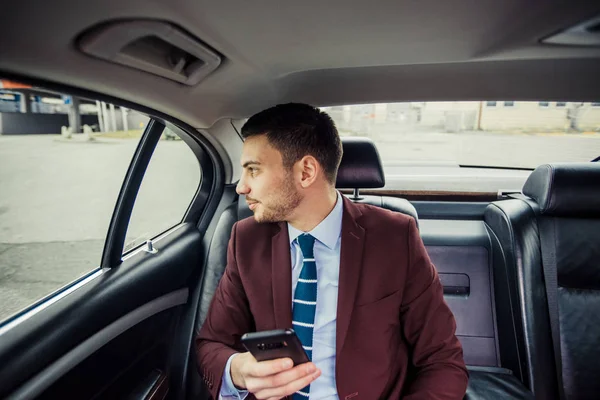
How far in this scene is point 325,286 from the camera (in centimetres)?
138

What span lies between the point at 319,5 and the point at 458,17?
1.44 ft

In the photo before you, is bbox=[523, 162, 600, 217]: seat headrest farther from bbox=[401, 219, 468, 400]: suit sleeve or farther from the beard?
the beard

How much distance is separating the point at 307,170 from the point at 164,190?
5.00 ft

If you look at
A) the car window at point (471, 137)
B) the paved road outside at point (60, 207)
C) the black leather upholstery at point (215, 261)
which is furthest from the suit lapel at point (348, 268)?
the paved road outside at point (60, 207)

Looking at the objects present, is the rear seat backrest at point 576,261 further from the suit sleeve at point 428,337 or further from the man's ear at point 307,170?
the man's ear at point 307,170

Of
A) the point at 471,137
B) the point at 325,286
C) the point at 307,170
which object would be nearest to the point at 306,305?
the point at 325,286

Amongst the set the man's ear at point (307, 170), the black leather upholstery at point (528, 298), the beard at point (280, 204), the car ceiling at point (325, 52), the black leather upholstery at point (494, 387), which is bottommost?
the black leather upholstery at point (494, 387)

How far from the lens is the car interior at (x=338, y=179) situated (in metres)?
1.11

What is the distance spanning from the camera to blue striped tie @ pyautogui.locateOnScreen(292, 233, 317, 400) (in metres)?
1.35

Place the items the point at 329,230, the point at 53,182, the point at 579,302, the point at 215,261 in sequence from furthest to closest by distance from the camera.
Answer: the point at 215,261, the point at 53,182, the point at 579,302, the point at 329,230

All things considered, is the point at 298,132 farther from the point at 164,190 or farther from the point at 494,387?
the point at 164,190

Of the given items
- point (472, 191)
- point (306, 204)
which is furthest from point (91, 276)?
point (472, 191)

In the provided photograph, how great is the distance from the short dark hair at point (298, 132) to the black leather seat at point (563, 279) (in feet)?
3.62

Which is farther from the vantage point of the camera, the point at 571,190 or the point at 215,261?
the point at 215,261
